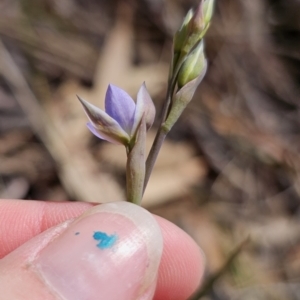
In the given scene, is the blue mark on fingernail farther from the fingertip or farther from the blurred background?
the blurred background

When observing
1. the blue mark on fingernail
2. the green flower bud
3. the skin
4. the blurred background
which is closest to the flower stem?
the green flower bud

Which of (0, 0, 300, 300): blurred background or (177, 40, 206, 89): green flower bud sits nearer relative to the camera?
(177, 40, 206, 89): green flower bud

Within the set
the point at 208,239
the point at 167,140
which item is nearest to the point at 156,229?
the point at 208,239


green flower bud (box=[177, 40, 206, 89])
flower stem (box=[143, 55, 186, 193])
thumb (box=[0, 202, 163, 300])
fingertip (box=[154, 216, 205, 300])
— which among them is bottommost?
fingertip (box=[154, 216, 205, 300])

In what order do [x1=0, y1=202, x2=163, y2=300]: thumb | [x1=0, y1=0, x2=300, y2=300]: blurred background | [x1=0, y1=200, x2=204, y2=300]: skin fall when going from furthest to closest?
[x1=0, y1=0, x2=300, y2=300]: blurred background
[x1=0, y1=200, x2=204, y2=300]: skin
[x1=0, y1=202, x2=163, y2=300]: thumb

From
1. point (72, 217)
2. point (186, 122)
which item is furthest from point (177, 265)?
point (186, 122)

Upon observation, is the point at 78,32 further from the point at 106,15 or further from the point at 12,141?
the point at 12,141
